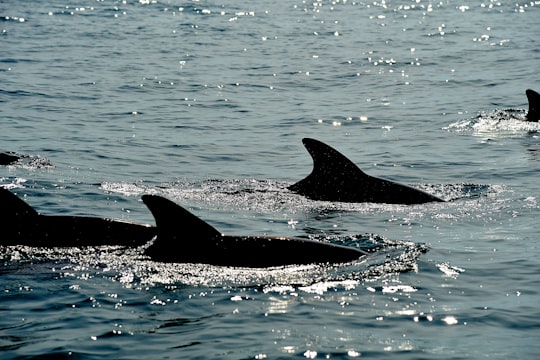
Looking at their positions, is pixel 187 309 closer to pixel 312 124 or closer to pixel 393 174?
pixel 393 174

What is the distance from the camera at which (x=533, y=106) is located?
24672mm

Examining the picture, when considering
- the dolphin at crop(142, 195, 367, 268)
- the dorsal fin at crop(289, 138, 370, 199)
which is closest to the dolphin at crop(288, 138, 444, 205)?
the dorsal fin at crop(289, 138, 370, 199)

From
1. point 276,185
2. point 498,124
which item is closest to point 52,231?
point 276,185

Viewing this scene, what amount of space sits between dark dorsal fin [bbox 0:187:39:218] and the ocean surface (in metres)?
0.42

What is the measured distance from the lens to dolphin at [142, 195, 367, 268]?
11.1 m

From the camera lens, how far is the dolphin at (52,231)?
1195cm

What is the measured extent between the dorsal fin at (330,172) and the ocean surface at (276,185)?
0.34m

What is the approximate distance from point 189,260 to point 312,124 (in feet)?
48.9

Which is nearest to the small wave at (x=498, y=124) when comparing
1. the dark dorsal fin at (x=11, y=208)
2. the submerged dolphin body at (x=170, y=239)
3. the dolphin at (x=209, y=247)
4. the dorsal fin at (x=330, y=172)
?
the dorsal fin at (x=330, y=172)

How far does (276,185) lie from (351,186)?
1788mm

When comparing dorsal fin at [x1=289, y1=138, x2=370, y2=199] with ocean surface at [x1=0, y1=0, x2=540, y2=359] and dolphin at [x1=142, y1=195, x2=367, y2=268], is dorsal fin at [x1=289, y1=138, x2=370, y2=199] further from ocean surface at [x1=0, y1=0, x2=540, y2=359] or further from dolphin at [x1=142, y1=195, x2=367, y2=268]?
dolphin at [x1=142, y1=195, x2=367, y2=268]

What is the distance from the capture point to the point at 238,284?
35.2 ft

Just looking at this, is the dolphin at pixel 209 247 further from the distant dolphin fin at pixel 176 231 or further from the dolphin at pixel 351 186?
the dolphin at pixel 351 186

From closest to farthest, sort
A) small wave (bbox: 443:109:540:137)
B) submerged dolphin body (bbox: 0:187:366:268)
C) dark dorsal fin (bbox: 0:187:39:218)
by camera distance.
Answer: submerged dolphin body (bbox: 0:187:366:268) → dark dorsal fin (bbox: 0:187:39:218) → small wave (bbox: 443:109:540:137)
